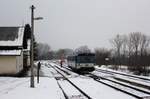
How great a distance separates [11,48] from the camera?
3666cm

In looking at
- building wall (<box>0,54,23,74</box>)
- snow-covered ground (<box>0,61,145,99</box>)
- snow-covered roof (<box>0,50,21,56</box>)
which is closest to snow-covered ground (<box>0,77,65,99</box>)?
snow-covered ground (<box>0,61,145,99</box>)

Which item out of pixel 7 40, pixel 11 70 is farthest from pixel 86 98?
pixel 7 40

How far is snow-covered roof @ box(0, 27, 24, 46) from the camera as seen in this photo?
121 ft

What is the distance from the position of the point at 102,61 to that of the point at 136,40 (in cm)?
4155

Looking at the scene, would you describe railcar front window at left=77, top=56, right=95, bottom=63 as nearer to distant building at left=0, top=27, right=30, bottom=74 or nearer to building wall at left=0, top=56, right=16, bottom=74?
distant building at left=0, top=27, right=30, bottom=74

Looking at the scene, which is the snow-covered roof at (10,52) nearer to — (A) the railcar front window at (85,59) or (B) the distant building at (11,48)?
(B) the distant building at (11,48)

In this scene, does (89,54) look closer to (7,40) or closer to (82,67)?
(82,67)

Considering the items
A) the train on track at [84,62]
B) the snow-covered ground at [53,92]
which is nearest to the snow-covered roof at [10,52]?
the train on track at [84,62]

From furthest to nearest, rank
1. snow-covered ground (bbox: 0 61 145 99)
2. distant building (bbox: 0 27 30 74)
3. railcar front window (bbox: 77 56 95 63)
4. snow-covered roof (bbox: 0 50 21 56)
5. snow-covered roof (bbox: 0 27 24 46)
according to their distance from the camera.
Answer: railcar front window (bbox: 77 56 95 63) → snow-covered roof (bbox: 0 27 24 46) → distant building (bbox: 0 27 30 74) → snow-covered roof (bbox: 0 50 21 56) → snow-covered ground (bbox: 0 61 145 99)

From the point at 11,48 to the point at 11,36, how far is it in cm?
241

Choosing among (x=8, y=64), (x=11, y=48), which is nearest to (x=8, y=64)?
(x=8, y=64)

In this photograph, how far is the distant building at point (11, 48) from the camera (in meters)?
34.3

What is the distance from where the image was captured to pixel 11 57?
34.5 metres

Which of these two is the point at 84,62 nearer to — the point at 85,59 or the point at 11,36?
the point at 85,59
